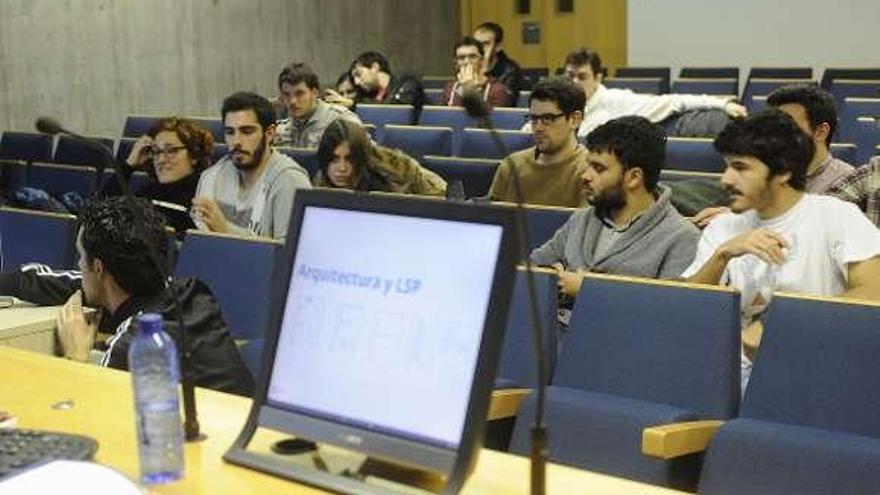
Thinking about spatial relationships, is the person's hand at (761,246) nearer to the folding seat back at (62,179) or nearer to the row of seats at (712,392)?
the row of seats at (712,392)

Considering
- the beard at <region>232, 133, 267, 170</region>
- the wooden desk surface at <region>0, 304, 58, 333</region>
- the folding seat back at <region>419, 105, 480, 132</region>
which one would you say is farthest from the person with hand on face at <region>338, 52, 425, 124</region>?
the wooden desk surface at <region>0, 304, 58, 333</region>

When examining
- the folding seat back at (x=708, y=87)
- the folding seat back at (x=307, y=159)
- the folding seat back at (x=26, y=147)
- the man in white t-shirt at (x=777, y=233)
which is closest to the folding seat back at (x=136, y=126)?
the folding seat back at (x=26, y=147)

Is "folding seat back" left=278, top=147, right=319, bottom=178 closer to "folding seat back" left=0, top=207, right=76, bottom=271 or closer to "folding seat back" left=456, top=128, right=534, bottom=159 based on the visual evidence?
"folding seat back" left=456, top=128, right=534, bottom=159

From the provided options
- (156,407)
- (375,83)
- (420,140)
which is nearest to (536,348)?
(156,407)

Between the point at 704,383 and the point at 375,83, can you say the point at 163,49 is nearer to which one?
the point at 375,83

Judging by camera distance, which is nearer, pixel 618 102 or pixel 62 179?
pixel 62 179

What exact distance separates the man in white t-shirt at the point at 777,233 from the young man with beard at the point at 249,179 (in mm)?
1934

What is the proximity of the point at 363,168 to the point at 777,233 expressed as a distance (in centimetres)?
204

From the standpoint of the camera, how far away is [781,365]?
9.66 ft

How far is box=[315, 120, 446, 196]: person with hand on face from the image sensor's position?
5.08 meters

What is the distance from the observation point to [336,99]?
8.63 metres

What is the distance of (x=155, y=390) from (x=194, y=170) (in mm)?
3817

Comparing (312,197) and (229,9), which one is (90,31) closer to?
(229,9)

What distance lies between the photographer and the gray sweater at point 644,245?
3.89 meters
